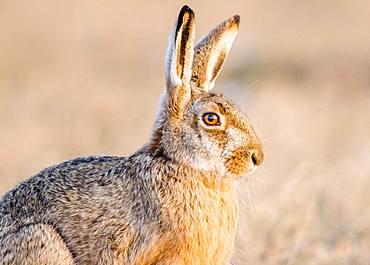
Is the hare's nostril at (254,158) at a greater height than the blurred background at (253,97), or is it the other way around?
the blurred background at (253,97)

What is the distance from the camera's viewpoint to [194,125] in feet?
21.1

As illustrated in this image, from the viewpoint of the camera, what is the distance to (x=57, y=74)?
13.8 m

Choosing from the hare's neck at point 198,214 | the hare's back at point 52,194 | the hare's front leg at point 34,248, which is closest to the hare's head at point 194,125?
the hare's neck at point 198,214

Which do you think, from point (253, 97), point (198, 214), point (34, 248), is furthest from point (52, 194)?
point (253, 97)

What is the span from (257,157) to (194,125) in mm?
392

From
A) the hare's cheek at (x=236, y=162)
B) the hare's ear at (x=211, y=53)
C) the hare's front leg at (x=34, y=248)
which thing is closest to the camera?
the hare's front leg at (x=34, y=248)

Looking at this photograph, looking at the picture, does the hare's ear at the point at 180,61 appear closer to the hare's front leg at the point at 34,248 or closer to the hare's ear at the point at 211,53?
the hare's ear at the point at 211,53

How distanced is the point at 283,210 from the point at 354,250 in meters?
0.73

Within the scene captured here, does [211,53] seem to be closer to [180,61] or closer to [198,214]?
[180,61]

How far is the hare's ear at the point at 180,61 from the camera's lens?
6359 mm

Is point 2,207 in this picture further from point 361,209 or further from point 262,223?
point 361,209

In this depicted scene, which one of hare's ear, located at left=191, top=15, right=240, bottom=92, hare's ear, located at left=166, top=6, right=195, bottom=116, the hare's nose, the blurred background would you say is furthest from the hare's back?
the blurred background

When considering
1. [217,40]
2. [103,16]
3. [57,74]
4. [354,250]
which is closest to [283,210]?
[354,250]

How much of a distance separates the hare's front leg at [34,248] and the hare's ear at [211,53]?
1249 millimetres
